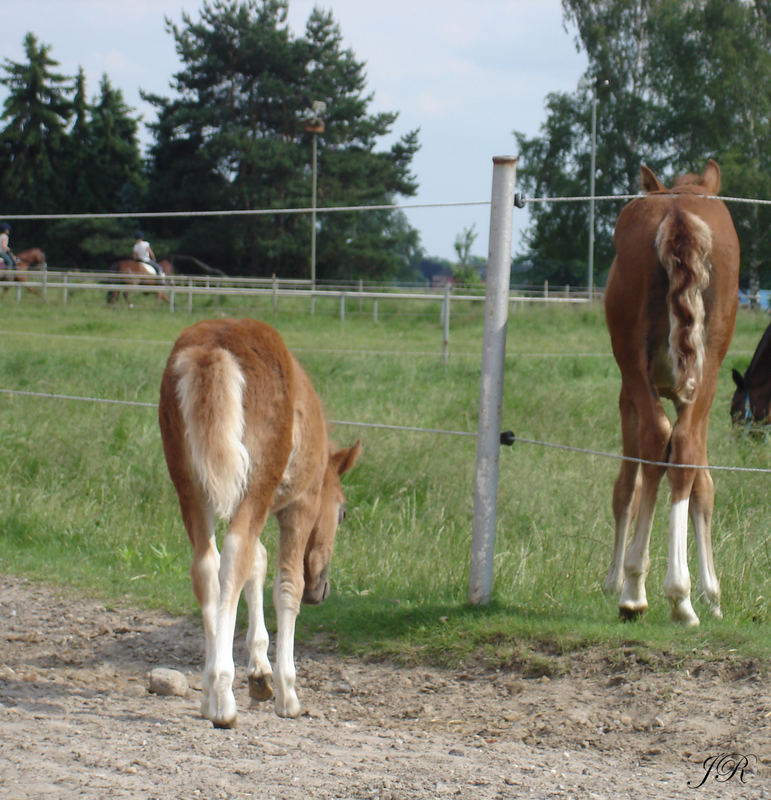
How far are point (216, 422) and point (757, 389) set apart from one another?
26.5 ft

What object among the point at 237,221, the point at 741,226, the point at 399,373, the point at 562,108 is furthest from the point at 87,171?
the point at 399,373

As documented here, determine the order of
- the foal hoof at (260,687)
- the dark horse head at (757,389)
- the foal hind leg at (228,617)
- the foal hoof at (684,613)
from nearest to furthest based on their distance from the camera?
the foal hind leg at (228,617), the foal hoof at (260,687), the foal hoof at (684,613), the dark horse head at (757,389)

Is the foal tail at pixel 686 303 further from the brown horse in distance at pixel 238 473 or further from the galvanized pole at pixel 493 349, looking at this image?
the brown horse in distance at pixel 238 473

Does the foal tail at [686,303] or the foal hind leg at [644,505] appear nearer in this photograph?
the foal tail at [686,303]

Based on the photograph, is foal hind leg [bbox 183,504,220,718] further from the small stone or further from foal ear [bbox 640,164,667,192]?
foal ear [bbox 640,164,667,192]

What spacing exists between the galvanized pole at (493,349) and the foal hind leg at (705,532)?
35.6 inches

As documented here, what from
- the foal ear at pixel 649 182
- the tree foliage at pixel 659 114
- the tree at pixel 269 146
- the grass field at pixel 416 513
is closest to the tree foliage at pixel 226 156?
the tree at pixel 269 146

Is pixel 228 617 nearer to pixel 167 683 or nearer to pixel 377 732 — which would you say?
pixel 377 732

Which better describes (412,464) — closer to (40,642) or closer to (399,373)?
(40,642)

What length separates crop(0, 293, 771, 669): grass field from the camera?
4412 millimetres

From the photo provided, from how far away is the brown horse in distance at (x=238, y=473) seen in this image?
10.6ft

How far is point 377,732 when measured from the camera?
3.55 m
